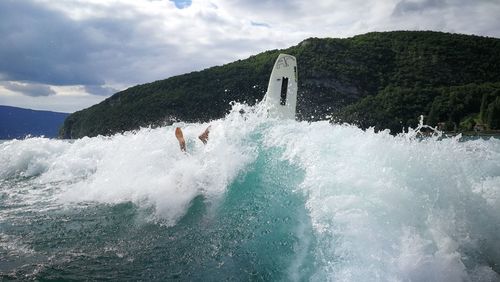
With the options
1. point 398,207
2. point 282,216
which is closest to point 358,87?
point 282,216

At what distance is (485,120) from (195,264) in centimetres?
8442

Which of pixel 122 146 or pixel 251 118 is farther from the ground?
pixel 251 118

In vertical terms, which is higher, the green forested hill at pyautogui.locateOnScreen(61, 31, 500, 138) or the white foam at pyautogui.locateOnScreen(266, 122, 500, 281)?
the green forested hill at pyautogui.locateOnScreen(61, 31, 500, 138)

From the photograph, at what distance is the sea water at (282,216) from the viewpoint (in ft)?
16.5

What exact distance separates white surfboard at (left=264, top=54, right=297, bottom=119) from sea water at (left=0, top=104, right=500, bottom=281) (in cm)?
463

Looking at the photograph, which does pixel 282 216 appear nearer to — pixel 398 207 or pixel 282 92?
pixel 398 207

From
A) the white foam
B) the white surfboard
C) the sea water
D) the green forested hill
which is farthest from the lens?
the green forested hill

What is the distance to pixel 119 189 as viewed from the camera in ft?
30.6

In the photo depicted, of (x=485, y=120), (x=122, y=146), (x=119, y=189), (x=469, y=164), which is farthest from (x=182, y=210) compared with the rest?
(x=485, y=120)

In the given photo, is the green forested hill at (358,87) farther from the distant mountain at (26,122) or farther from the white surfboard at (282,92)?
the white surfboard at (282,92)

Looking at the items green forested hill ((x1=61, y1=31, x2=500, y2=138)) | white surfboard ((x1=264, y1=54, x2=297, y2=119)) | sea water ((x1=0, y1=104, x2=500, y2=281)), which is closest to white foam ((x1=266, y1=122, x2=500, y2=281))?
sea water ((x1=0, y1=104, x2=500, y2=281))

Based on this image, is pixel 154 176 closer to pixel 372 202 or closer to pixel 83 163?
pixel 372 202

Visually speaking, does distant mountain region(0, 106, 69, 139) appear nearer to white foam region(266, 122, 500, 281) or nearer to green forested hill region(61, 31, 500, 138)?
green forested hill region(61, 31, 500, 138)

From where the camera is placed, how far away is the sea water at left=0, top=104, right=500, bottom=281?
5.03 m
